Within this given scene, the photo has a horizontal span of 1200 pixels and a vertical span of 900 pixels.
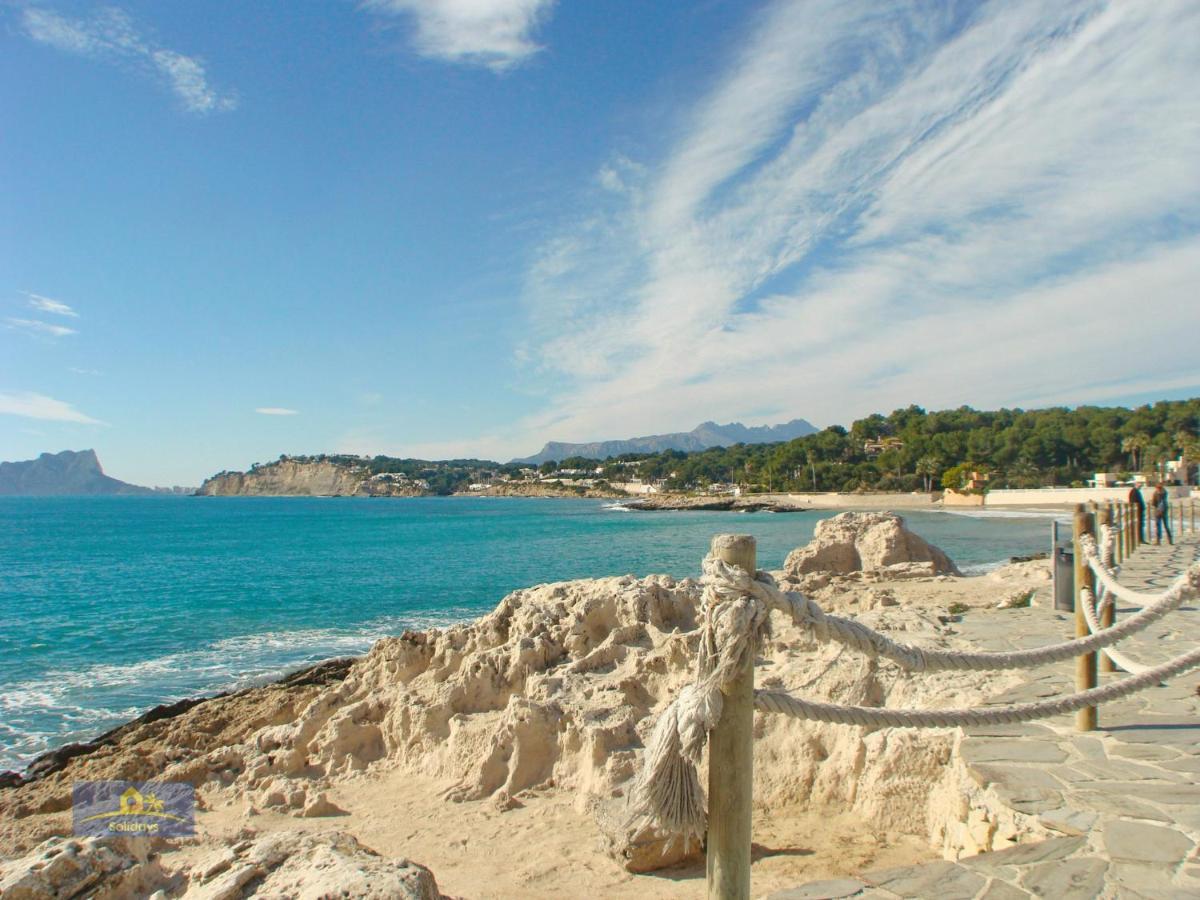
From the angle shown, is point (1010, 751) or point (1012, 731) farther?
point (1012, 731)

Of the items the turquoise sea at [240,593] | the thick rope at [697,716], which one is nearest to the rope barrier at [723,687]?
the thick rope at [697,716]

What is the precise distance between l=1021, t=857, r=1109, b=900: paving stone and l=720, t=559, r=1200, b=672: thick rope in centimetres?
86

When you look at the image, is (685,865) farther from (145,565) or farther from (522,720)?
(145,565)

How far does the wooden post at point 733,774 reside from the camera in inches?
103

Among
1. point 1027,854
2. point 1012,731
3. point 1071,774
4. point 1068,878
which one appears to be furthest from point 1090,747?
point 1068,878

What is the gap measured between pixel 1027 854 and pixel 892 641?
4.57 ft

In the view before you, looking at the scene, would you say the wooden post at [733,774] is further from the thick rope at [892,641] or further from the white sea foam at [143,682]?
the white sea foam at [143,682]

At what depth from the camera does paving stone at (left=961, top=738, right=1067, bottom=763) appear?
4320 millimetres

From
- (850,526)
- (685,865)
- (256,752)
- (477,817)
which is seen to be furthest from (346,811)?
(850,526)

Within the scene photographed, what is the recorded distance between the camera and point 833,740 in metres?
5.71

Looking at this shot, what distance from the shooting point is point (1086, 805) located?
372 centimetres

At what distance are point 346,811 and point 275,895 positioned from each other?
4.08 m

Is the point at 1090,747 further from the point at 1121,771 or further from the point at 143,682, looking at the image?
the point at 143,682

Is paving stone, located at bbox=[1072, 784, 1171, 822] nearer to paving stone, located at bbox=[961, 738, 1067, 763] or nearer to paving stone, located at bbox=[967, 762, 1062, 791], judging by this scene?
paving stone, located at bbox=[967, 762, 1062, 791]
